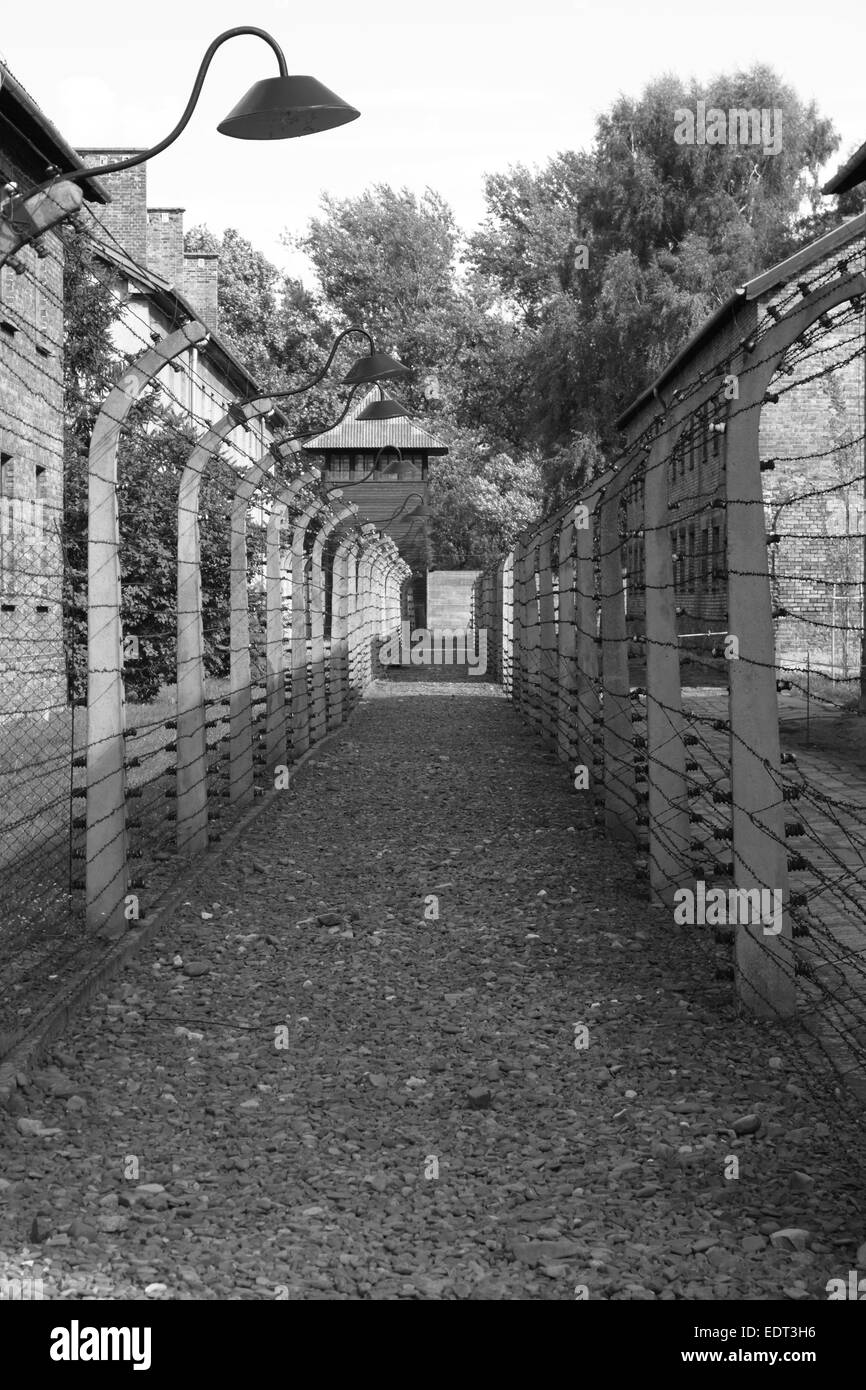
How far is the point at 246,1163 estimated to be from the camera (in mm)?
4676

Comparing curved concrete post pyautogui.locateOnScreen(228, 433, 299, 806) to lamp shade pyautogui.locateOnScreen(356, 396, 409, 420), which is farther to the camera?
lamp shade pyautogui.locateOnScreen(356, 396, 409, 420)

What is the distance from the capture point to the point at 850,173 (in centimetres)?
1928

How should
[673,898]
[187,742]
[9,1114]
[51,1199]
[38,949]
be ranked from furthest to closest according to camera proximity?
[187,742] → [673,898] → [38,949] → [9,1114] → [51,1199]

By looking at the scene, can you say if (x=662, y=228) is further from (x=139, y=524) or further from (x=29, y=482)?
(x=29, y=482)

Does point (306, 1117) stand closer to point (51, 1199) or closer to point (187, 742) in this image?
point (51, 1199)

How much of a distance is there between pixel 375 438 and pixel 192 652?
5486 cm

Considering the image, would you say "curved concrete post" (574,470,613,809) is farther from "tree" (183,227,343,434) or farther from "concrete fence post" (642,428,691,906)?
"tree" (183,227,343,434)

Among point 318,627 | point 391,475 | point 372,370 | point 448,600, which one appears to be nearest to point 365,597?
point 318,627

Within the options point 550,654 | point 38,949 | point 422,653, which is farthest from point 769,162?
point 38,949

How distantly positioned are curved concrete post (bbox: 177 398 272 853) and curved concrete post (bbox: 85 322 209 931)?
6.35 feet

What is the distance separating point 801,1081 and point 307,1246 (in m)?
2.01

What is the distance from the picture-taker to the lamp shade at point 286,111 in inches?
224

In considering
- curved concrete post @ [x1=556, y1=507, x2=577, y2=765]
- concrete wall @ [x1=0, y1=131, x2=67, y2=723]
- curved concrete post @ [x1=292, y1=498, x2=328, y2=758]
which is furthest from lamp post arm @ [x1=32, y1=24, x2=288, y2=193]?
concrete wall @ [x1=0, y1=131, x2=67, y2=723]

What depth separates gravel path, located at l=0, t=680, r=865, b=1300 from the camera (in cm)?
393
